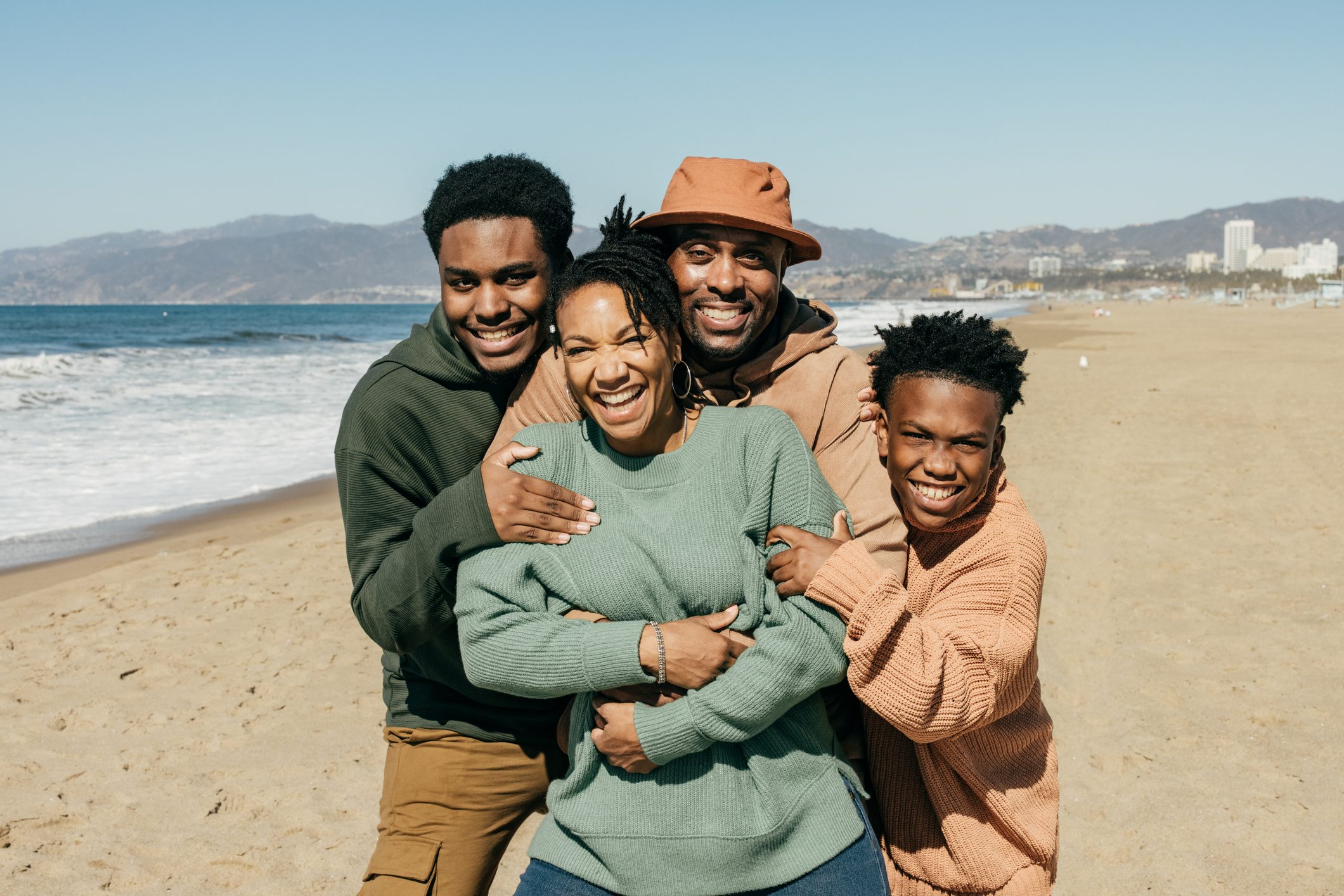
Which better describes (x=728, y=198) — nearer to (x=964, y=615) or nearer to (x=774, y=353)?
(x=774, y=353)

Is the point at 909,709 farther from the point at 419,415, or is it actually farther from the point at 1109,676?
the point at 1109,676

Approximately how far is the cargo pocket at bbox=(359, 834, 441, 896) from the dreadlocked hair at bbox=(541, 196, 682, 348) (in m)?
1.27

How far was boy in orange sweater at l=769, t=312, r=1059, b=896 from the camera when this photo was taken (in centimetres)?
193

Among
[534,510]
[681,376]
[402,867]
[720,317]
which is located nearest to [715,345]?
[720,317]

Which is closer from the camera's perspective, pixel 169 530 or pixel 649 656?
pixel 649 656

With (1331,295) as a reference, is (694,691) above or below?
below

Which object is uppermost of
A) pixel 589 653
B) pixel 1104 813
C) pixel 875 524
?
pixel 875 524

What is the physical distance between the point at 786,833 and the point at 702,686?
34 centimetres

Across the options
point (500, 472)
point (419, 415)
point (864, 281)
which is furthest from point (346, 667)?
point (864, 281)

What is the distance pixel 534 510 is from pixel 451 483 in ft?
2.03

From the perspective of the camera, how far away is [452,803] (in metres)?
2.43

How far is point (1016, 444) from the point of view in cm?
1237

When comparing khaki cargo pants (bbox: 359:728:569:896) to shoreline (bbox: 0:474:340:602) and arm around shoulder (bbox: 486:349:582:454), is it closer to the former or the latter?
arm around shoulder (bbox: 486:349:582:454)

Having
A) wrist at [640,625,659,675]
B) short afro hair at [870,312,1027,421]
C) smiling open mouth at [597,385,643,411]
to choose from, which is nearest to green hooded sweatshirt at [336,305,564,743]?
smiling open mouth at [597,385,643,411]
